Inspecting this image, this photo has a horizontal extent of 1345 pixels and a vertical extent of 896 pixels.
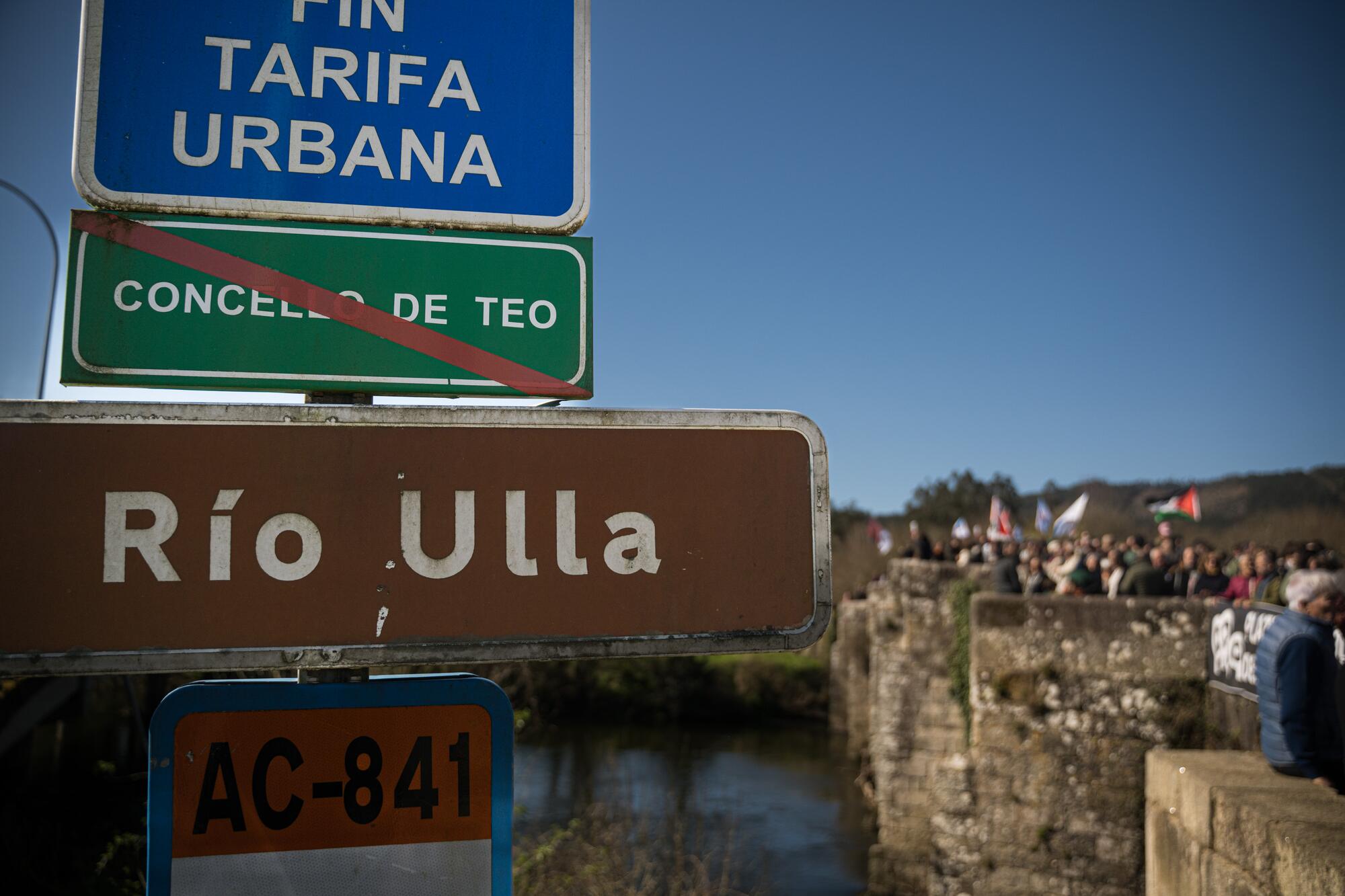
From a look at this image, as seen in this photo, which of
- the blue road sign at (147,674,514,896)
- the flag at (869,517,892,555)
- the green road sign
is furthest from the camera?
the flag at (869,517,892,555)

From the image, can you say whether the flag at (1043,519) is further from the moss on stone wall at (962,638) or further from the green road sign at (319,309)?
the green road sign at (319,309)

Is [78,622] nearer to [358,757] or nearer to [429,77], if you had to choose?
[358,757]

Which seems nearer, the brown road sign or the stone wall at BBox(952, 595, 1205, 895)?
the brown road sign

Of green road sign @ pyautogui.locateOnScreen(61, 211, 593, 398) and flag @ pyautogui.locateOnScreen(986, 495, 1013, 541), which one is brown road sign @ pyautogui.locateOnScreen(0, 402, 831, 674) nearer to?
green road sign @ pyautogui.locateOnScreen(61, 211, 593, 398)

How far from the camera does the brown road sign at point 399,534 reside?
1.42 meters

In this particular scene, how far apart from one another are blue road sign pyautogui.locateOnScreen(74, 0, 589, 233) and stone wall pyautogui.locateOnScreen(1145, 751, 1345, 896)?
2971mm

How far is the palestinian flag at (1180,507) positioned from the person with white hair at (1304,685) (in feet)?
32.9

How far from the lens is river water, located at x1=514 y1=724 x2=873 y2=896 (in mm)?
18875

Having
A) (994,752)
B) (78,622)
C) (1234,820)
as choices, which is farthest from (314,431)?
(994,752)

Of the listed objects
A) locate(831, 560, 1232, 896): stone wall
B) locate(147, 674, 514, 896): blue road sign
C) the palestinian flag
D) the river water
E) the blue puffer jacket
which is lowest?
the river water

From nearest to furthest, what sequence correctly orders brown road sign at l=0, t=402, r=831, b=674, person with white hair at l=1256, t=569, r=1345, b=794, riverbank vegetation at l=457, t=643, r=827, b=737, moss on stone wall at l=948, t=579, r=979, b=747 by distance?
brown road sign at l=0, t=402, r=831, b=674 → person with white hair at l=1256, t=569, r=1345, b=794 → moss on stone wall at l=948, t=579, r=979, b=747 → riverbank vegetation at l=457, t=643, r=827, b=737

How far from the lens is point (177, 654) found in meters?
1.42

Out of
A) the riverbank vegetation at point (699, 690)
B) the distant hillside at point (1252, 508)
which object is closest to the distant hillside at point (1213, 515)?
the distant hillside at point (1252, 508)

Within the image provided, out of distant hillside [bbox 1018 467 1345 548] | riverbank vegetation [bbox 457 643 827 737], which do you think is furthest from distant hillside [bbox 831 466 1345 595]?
riverbank vegetation [bbox 457 643 827 737]
